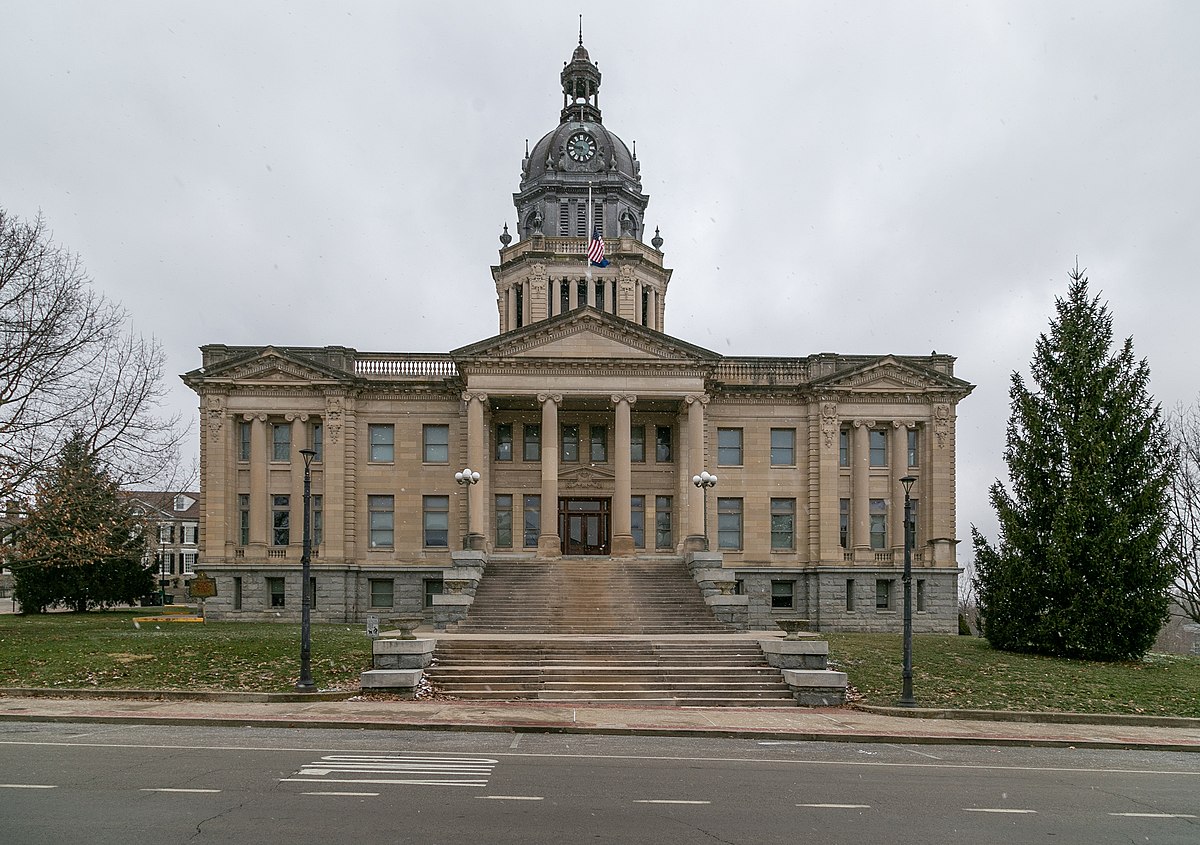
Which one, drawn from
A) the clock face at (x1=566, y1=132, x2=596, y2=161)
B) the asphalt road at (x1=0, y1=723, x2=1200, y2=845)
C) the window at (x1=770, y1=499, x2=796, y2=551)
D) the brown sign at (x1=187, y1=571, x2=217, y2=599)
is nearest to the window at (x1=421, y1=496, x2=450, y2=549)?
the brown sign at (x1=187, y1=571, x2=217, y2=599)

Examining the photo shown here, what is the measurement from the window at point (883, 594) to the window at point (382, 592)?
2405 cm

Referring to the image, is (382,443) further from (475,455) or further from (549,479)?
(549,479)

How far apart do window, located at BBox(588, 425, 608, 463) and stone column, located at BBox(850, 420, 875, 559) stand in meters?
12.7

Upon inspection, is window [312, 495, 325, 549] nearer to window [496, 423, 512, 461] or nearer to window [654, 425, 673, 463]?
window [496, 423, 512, 461]

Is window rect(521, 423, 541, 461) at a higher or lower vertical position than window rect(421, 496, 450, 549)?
higher

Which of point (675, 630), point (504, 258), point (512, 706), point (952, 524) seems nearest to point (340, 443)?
point (504, 258)

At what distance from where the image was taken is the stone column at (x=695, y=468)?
4084cm

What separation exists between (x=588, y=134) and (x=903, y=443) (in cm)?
2715

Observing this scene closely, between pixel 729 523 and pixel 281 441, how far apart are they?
74.7 feet

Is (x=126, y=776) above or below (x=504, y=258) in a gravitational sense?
below

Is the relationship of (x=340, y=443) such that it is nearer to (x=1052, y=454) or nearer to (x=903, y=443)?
(x=903, y=443)

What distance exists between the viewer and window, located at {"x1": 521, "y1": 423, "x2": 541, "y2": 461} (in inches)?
1841

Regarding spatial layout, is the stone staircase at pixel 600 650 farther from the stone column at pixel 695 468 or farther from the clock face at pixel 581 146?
the clock face at pixel 581 146

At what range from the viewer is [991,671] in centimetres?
2638
